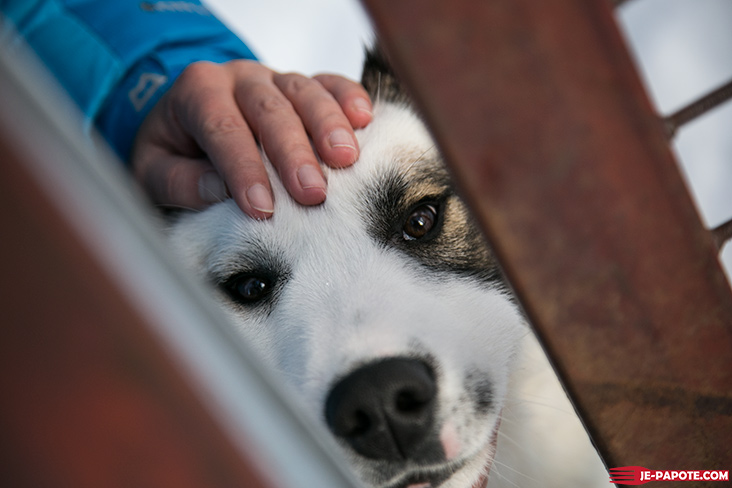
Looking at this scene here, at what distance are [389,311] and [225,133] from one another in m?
0.79

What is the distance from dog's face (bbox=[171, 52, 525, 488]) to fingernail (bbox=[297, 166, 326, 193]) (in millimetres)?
69

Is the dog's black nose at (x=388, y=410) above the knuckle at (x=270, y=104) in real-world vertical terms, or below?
below

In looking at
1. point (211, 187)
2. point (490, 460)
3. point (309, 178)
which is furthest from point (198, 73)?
point (490, 460)

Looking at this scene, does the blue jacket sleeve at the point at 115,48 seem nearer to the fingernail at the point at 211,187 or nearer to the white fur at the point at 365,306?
the fingernail at the point at 211,187

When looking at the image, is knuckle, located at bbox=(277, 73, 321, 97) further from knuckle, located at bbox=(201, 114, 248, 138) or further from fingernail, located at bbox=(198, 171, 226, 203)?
fingernail, located at bbox=(198, 171, 226, 203)

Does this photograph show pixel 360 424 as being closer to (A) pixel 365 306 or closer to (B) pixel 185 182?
(A) pixel 365 306

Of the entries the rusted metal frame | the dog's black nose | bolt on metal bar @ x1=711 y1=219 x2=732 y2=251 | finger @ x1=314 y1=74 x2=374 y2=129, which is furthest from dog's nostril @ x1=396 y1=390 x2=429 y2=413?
finger @ x1=314 y1=74 x2=374 y2=129

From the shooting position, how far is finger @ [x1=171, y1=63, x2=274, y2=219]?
1.54 meters

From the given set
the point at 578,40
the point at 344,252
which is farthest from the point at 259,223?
the point at 578,40

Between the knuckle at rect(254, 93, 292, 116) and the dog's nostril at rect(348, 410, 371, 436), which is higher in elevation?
the knuckle at rect(254, 93, 292, 116)

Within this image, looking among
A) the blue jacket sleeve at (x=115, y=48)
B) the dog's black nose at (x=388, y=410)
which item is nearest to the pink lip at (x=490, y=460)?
the dog's black nose at (x=388, y=410)

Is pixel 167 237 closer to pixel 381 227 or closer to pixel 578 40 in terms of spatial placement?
pixel 381 227

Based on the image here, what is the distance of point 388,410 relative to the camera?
1.11 metres

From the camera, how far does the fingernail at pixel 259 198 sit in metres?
1.52
